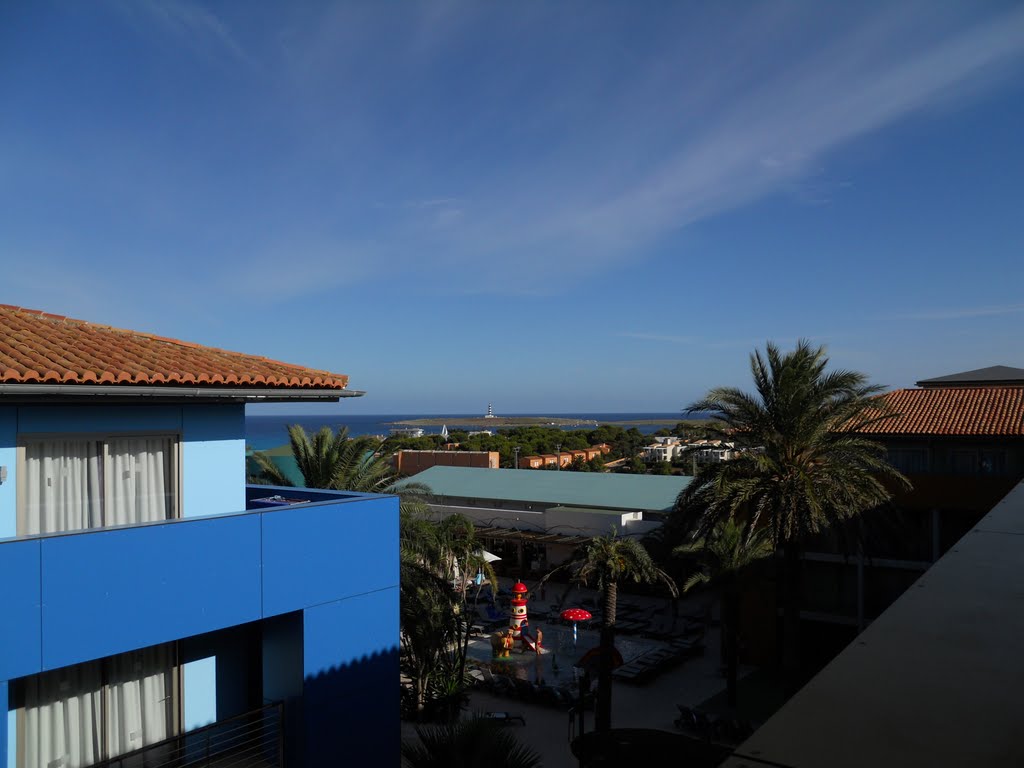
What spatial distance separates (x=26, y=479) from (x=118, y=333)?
3.24m

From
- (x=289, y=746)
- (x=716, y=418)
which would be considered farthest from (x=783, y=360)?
(x=289, y=746)

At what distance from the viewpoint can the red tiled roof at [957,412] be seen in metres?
22.5

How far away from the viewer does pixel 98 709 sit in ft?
26.0

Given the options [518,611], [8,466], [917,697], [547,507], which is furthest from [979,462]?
[917,697]

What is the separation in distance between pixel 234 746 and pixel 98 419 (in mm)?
3918

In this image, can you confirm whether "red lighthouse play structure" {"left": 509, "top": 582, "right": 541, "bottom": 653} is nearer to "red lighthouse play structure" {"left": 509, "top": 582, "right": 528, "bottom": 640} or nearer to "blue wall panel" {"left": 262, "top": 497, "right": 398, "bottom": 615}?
"red lighthouse play structure" {"left": 509, "top": 582, "right": 528, "bottom": 640}

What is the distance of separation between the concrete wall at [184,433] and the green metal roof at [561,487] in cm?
2535

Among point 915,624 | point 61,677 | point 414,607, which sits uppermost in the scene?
point 915,624

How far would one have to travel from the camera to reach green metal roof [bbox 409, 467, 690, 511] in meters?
35.3

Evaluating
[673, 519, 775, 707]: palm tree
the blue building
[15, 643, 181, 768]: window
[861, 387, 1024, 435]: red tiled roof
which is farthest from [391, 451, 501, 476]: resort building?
[15, 643, 181, 768]: window

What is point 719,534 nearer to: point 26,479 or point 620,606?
point 620,606

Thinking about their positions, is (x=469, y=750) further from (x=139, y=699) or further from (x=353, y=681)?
(x=139, y=699)

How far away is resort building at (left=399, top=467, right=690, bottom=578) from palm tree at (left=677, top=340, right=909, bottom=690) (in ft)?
41.0

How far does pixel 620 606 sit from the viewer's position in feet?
99.9
